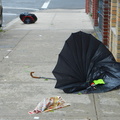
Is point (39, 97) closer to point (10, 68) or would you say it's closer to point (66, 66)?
point (66, 66)

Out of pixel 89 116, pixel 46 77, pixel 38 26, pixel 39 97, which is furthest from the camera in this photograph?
pixel 38 26

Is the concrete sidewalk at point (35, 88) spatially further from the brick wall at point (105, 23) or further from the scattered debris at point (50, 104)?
the brick wall at point (105, 23)

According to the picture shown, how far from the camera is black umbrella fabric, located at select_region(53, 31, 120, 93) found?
6375mm

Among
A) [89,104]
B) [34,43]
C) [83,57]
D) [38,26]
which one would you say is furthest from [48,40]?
[89,104]

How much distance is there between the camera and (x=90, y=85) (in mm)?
6402

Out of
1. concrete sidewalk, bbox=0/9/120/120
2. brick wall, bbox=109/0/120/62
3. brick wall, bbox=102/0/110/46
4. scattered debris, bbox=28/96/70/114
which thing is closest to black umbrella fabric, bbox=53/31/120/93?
concrete sidewalk, bbox=0/9/120/120

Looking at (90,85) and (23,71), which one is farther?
(23,71)

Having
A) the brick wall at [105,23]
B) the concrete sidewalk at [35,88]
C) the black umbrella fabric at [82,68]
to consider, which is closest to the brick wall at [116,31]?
the black umbrella fabric at [82,68]

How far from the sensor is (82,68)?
6.54 m

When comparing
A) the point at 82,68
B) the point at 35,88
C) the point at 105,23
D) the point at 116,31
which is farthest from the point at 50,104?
the point at 105,23

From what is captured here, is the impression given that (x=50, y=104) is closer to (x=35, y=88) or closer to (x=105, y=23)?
(x=35, y=88)

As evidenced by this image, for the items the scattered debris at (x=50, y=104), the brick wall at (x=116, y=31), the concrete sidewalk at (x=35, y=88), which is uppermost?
the brick wall at (x=116, y=31)

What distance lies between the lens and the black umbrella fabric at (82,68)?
6.38m

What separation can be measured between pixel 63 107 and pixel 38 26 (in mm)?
10612
